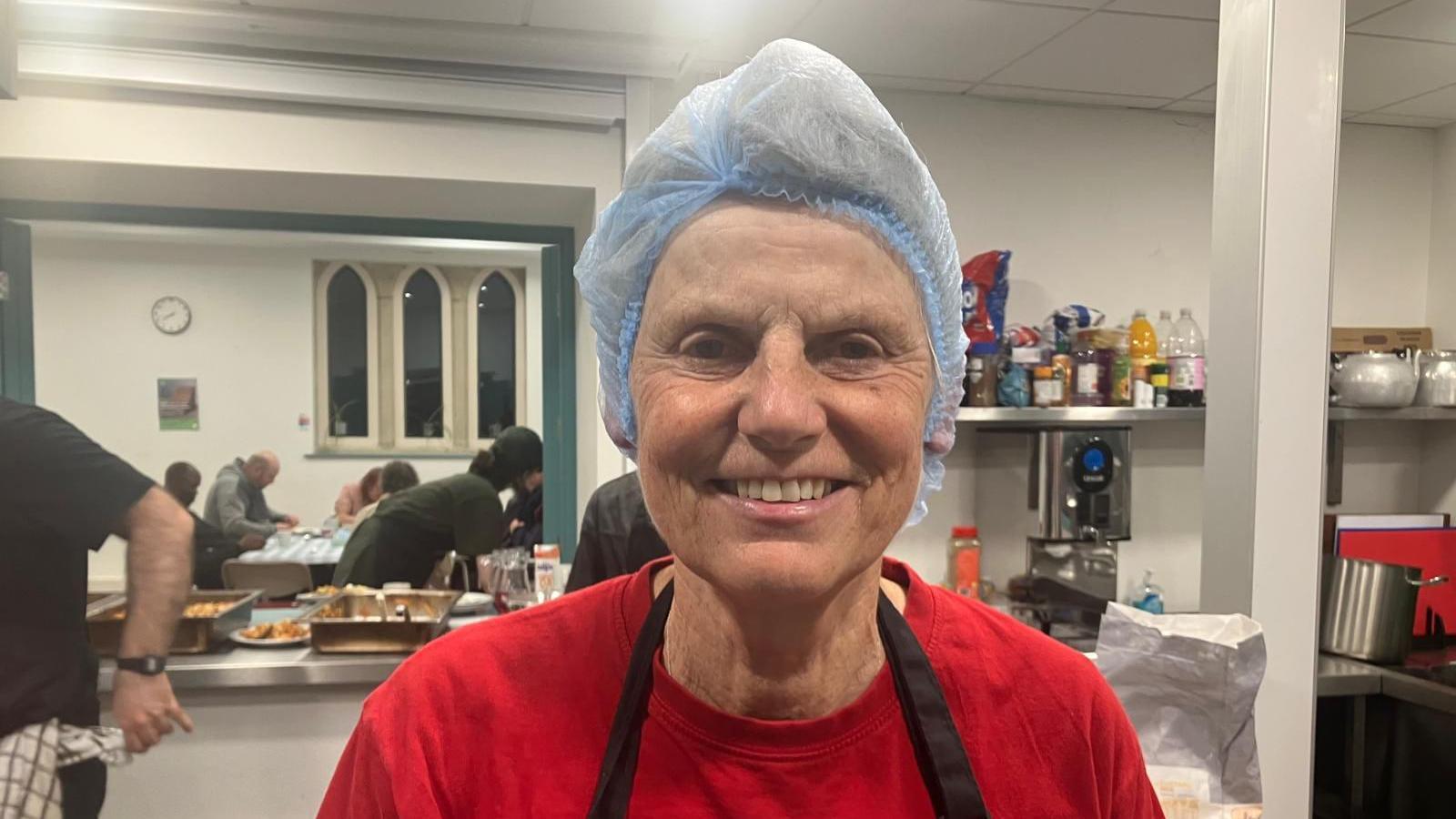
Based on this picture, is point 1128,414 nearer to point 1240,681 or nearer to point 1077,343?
point 1077,343

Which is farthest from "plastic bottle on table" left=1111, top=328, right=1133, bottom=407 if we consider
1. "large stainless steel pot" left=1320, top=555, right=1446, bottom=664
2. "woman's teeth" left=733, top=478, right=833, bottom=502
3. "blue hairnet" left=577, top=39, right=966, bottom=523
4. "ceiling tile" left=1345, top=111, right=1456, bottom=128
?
"woman's teeth" left=733, top=478, right=833, bottom=502

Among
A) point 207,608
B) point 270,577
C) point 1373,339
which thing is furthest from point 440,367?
point 1373,339

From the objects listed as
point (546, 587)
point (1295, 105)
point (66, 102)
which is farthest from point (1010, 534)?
point (66, 102)

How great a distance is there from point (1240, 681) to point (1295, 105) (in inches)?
35.4

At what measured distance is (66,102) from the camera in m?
2.12

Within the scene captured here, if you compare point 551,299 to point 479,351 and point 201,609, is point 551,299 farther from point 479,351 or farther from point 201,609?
point 201,609

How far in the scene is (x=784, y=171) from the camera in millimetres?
752

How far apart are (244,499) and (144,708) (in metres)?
0.59

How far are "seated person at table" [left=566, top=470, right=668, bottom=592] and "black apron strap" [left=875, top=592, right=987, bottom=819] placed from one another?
1.04 metres

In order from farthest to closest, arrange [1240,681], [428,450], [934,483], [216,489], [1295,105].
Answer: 1. [428,450]
2. [216,489]
3. [1295,105]
4. [1240,681]
5. [934,483]

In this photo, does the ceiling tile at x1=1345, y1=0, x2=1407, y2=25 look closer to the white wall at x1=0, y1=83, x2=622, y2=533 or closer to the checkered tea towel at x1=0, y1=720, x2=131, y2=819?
the white wall at x1=0, y1=83, x2=622, y2=533

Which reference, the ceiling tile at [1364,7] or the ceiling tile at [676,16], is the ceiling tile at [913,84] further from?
the ceiling tile at [1364,7]

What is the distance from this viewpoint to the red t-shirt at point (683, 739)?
76 centimetres

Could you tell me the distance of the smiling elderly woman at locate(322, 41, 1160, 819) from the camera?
0.72m
